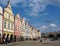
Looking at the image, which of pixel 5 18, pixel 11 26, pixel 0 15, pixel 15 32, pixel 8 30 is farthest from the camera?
pixel 15 32

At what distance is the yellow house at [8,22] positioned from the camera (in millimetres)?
51625

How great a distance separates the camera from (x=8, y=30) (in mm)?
54938

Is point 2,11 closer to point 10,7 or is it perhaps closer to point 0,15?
point 0,15

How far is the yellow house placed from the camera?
169ft

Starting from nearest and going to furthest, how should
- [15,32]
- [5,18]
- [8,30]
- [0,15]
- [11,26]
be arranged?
1. [0,15]
2. [5,18]
3. [8,30]
4. [11,26]
5. [15,32]

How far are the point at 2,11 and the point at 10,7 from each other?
8.64 meters

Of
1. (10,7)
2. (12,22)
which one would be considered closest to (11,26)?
(12,22)

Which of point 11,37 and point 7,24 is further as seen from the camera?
point 11,37

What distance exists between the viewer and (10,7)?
57.4m

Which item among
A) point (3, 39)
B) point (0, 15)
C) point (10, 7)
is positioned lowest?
point (3, 39)

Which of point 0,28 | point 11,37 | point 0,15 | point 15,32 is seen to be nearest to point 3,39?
point 0,28

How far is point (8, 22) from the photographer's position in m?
54.6

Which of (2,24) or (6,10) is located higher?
(6,10)

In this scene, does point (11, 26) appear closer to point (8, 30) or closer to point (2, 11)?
point (8, 30)
